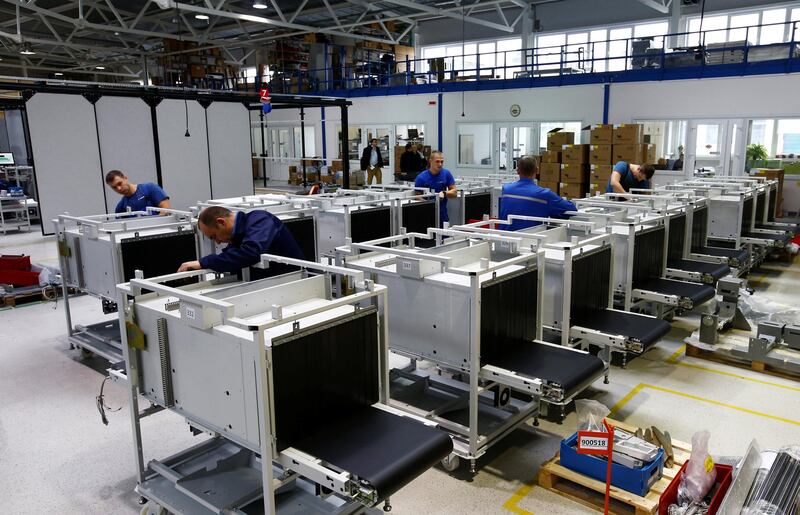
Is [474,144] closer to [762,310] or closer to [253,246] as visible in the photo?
[762,310]

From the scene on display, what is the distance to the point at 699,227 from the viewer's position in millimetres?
7547

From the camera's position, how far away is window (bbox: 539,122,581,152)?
1570 cm

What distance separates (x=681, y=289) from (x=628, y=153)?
8222 mm

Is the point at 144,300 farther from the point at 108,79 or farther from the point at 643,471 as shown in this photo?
the point at 108,79

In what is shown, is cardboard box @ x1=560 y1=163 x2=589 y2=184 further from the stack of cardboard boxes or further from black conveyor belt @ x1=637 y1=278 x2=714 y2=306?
black conveyor belt @ x1=637 y1=278 x2=714 y2=306

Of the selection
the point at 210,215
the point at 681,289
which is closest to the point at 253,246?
the point at 210,215

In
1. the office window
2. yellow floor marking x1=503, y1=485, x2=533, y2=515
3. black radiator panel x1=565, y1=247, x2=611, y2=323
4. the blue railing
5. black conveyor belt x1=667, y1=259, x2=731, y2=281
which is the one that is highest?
the office window

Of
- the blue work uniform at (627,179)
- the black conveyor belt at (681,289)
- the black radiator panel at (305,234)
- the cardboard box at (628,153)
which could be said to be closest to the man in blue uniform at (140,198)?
the black radiator panel at (305,234)

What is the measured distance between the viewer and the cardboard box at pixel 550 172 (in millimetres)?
14516

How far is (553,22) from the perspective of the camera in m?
19.6

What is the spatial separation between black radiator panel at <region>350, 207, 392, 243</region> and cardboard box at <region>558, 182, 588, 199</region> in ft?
25.8

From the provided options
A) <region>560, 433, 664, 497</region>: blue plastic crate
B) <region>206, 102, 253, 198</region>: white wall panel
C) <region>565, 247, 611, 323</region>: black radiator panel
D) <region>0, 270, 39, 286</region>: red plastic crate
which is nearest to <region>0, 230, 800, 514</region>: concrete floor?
<region>560, 433, 664, 497</region>: blue plastic crate

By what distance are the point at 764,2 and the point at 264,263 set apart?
1789cm

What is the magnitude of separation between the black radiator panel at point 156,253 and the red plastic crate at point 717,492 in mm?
4535
